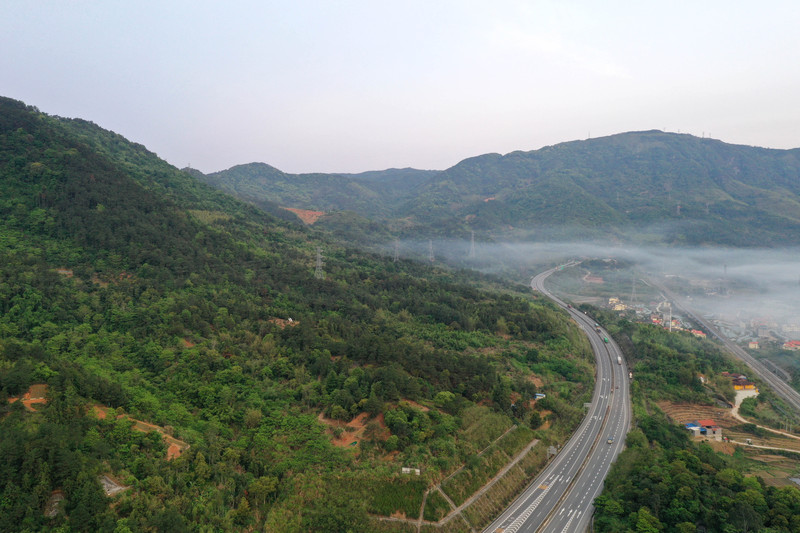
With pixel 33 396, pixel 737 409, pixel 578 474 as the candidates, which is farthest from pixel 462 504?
pixel 737 409

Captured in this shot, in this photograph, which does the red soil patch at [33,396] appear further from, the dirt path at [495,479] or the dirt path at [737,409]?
the dirt path at [737,409]

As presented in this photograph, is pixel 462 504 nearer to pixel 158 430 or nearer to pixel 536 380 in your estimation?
pixel 158 430

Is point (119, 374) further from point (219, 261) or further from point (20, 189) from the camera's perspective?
point (20, 189)

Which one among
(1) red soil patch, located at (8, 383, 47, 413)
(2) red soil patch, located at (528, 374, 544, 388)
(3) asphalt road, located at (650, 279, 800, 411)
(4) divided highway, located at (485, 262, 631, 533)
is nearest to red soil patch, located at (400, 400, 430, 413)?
(4) divided highway, located at (485, 262, 631, 533)

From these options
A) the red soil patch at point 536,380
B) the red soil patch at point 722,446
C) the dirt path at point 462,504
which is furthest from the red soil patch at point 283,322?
the red soil patch at point 722,446

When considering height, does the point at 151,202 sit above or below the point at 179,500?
above

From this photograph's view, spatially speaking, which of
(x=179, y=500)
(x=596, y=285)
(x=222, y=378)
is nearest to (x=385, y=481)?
(x=179, y=500)
